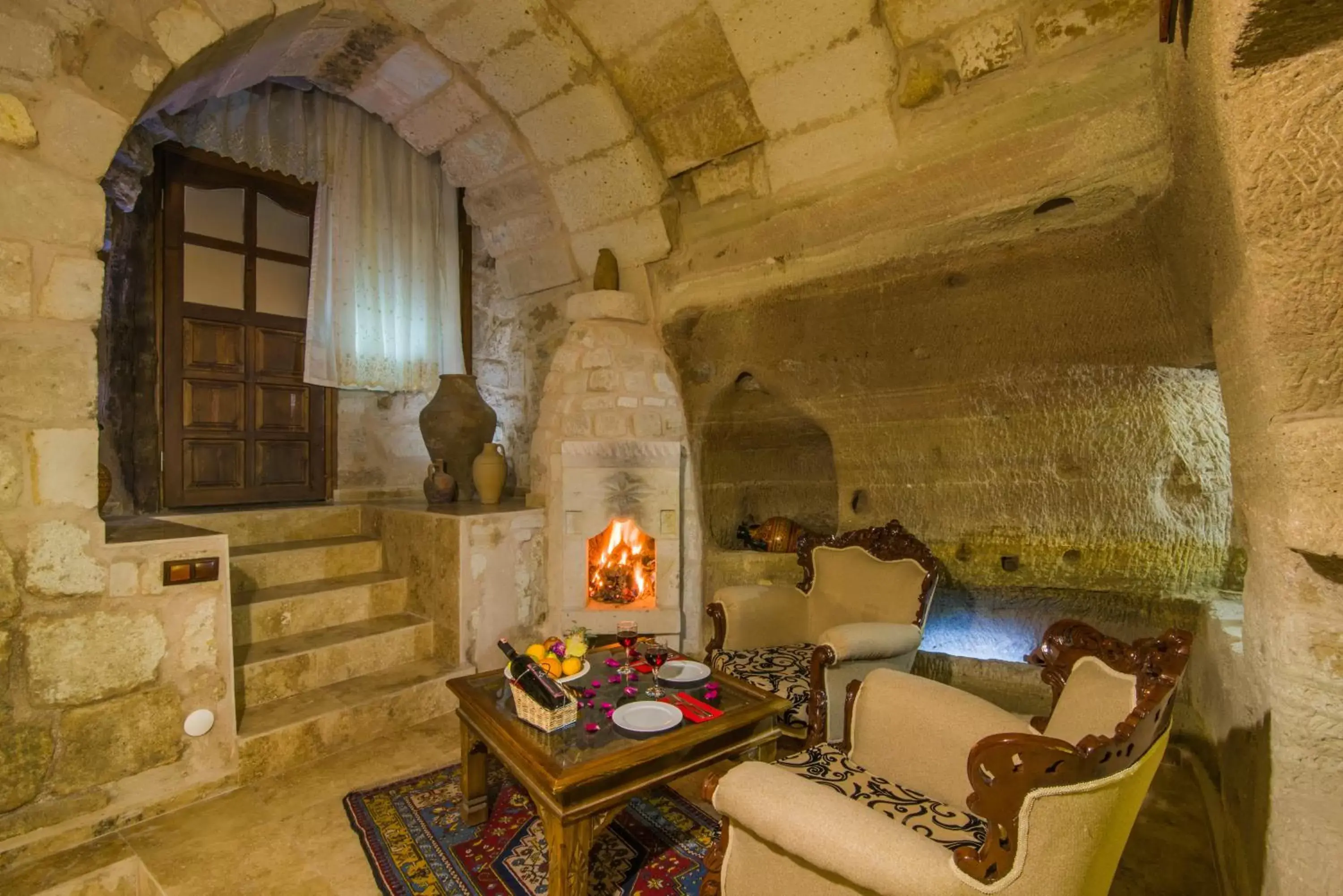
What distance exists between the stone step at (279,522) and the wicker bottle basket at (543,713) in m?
2.38

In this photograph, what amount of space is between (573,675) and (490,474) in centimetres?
199

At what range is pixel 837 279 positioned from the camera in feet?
8.58

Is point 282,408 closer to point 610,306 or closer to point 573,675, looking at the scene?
point 610,306

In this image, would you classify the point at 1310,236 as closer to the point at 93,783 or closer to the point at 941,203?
the point at 941,203

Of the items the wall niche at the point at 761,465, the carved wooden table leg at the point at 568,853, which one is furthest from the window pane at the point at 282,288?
the carved wooden table leg at the point at 568,853

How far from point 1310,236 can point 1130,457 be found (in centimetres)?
176

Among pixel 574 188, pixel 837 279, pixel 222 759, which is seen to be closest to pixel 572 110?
pixel 574 188

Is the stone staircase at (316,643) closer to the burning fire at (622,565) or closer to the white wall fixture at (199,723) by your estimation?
the white wall fixture at (199,723)

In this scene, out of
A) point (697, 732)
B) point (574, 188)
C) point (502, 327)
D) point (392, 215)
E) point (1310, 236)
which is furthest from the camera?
point (502, 327)

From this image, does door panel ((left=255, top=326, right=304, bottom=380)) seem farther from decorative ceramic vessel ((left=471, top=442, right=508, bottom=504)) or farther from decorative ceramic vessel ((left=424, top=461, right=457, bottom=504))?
decorative ceramic vessel ((left=471, top=442, right=508, bottom=504))

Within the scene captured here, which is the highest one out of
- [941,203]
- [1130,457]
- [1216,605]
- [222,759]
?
[941,203]

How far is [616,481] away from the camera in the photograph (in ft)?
11.3

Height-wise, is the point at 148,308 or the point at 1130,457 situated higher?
the point at 148,308

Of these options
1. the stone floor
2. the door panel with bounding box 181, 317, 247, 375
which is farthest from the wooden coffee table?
the door panel with bounding box 181, 317, 247, 375
